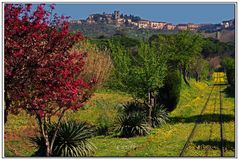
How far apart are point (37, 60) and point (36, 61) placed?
0.03m

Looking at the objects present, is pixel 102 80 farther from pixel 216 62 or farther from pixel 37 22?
pixel 216 62

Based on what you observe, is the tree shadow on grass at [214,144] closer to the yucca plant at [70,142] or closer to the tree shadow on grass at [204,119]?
the yucca plant at [70,142]

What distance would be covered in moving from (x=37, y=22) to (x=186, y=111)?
751 inches

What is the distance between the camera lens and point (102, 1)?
898 cm

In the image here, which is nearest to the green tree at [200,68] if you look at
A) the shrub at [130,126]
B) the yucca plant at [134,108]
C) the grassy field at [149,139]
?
the grassy field at [149,139]

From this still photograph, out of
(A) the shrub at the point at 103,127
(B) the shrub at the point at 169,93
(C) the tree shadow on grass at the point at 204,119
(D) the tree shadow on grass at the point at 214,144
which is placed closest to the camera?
(D) the tree shadow on grass at the point at 214,144

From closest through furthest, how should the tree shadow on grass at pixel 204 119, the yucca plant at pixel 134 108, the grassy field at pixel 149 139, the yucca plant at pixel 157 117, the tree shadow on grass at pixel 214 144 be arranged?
the grassy field at pixel 149 139
the tree shadow on grass at pixel 214 144
the yucca plant at pixel 157 117
the yucca plant at pixel 134 108
the tree shadow on grass at pixel 204 119

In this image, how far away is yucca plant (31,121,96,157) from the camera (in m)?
11.9

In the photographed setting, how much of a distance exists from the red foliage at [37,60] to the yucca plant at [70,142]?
2371mm

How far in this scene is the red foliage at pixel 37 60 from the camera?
330 inches

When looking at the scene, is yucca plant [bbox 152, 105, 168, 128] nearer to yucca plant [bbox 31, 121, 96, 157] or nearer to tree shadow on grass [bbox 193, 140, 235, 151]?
tree shadow on grass [bbox 193, 140, 235, 151]

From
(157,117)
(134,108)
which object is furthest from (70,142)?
(134,108)

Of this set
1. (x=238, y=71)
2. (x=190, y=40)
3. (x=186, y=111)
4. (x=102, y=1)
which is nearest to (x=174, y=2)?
(x=102, y=1)

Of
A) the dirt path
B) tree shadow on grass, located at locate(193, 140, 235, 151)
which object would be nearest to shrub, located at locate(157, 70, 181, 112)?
the dirt path
